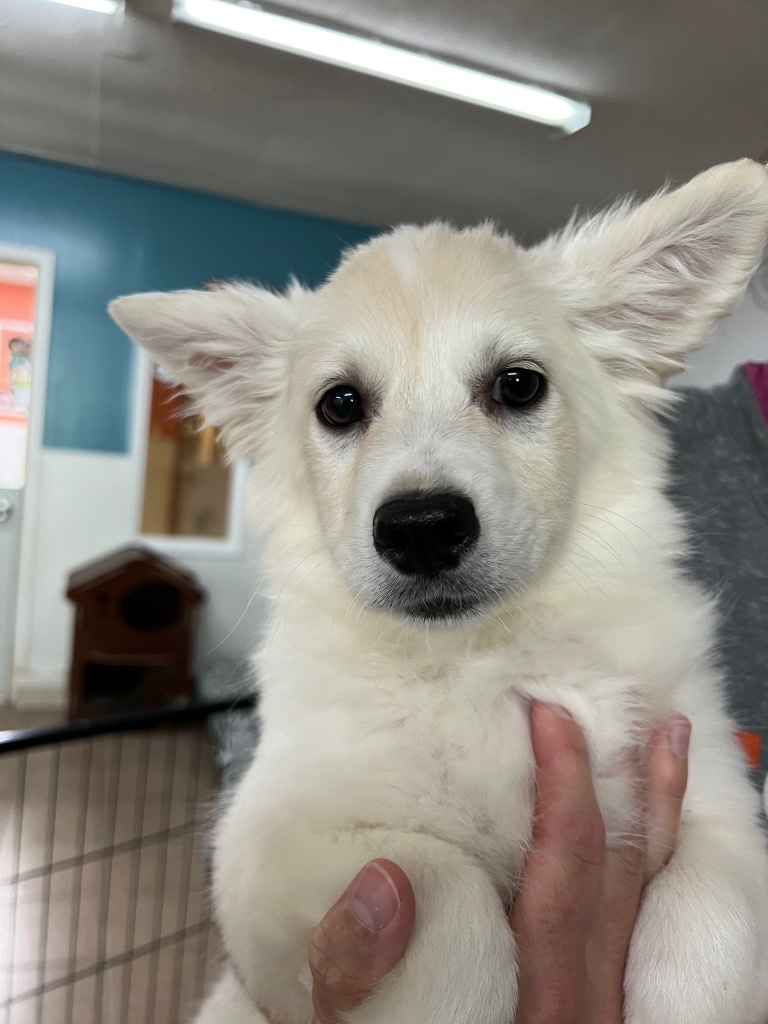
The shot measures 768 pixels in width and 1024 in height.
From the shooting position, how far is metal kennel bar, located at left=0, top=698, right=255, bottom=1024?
1857 millimetres

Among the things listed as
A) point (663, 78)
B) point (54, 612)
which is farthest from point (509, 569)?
point (54, 612)

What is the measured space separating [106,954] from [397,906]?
75.3 inches

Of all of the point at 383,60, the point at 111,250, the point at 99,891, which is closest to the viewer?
the point at 383,60

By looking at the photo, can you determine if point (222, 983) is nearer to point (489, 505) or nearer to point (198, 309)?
point (489, 505)

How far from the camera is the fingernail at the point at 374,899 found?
643 millimetres

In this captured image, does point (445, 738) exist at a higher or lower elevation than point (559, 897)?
higher

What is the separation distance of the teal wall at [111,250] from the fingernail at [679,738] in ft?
4.00

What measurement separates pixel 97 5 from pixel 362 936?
1774mm

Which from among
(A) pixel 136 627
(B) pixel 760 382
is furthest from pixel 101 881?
(B) pixel 760 382

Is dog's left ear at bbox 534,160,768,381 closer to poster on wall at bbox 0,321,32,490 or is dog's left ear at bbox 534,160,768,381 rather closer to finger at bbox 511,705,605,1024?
finger at bbox 511,705,605,1024

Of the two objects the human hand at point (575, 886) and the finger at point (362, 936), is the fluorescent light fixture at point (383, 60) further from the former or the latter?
the finger at point (362, 936)

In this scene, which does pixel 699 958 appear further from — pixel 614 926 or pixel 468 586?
pixel 468 586

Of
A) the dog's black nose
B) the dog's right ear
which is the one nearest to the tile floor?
the dog's right ear

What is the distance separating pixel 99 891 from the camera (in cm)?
238
